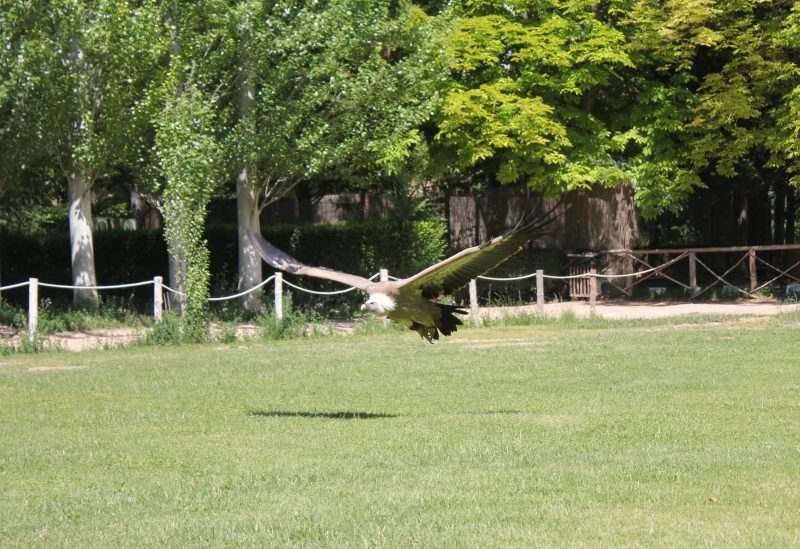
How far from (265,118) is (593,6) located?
9882mm

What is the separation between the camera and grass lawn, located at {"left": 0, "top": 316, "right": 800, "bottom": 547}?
22.4 feet

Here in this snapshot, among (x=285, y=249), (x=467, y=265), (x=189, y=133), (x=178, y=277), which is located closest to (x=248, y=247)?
(x=285, y=249)

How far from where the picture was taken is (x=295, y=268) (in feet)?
38.0

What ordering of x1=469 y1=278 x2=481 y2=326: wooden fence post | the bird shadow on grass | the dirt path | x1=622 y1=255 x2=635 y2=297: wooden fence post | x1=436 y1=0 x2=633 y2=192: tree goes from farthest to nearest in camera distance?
1. x1=622 y1=255 x2=635 y2=297: wooden fence post
2. x1=436 y1=0 x2=633 y2=192: tree
3. x1=469 y1=278 x2=481 y2=326: wooden fence post
4. the dirt path
5. the bird shadow on grass

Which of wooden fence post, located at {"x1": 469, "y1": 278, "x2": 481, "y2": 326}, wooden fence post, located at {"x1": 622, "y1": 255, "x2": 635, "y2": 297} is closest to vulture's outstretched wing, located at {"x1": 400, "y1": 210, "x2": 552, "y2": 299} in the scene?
wooden fence post, located at {"x1": 469, "y1": 278, "x2": 481, "y2": 326}

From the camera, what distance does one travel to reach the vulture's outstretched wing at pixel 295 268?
11.2m

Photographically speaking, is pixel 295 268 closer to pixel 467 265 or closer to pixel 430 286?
pixel 430 286

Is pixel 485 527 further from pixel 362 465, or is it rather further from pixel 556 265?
pixel 556 265

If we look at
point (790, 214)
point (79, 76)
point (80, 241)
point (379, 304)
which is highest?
point (79, 76)

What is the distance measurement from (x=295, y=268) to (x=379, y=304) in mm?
1319

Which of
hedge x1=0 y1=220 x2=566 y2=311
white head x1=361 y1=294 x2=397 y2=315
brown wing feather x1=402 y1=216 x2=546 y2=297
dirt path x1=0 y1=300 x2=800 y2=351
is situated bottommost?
dirt path x1=0 y1=300 x2=800 y2=351

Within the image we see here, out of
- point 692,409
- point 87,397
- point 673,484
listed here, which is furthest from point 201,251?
point 673,484

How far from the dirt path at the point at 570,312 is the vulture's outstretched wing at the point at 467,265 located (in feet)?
32.2

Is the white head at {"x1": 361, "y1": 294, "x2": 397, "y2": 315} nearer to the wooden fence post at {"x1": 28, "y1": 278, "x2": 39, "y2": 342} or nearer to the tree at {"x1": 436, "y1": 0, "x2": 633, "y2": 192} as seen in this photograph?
the wooden fence post at {"x1": 28, "y1": 278, "x2": 39, "y2": 342}
